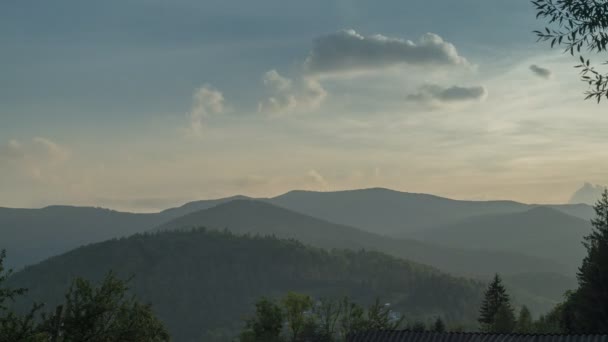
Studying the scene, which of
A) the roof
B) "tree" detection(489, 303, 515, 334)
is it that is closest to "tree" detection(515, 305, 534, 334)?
"tree" detection(489, 303, 515, 334)

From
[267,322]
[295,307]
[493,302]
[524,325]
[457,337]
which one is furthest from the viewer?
[524,325]

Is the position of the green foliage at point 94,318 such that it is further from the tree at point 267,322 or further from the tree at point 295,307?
the tree at point 295,307

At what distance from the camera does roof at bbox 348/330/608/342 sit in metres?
29.4

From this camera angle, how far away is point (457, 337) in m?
31.3

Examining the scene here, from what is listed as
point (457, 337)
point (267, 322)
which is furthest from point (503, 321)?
point (457, 337)

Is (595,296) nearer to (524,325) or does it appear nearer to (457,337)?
(457,337)

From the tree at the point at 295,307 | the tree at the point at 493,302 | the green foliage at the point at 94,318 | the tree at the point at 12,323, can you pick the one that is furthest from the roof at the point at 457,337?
the tree at the point at 493,302

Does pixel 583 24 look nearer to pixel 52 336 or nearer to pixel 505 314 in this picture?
pixel 52 336

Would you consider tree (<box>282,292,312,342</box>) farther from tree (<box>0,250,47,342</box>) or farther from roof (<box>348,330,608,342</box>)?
tree (<box>0,250,47,342</box>)

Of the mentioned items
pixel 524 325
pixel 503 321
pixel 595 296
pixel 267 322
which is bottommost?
pixel 524 325

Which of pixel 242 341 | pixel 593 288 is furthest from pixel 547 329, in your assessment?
pixel 242 341

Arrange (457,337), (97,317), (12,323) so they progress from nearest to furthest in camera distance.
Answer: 1. (12,323)
2. (97,317)
3. (457,337)

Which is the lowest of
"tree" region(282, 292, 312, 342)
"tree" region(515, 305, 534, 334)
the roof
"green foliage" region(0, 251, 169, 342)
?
"tree" region(515, 305, 534, 334)

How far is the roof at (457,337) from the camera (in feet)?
96.3
